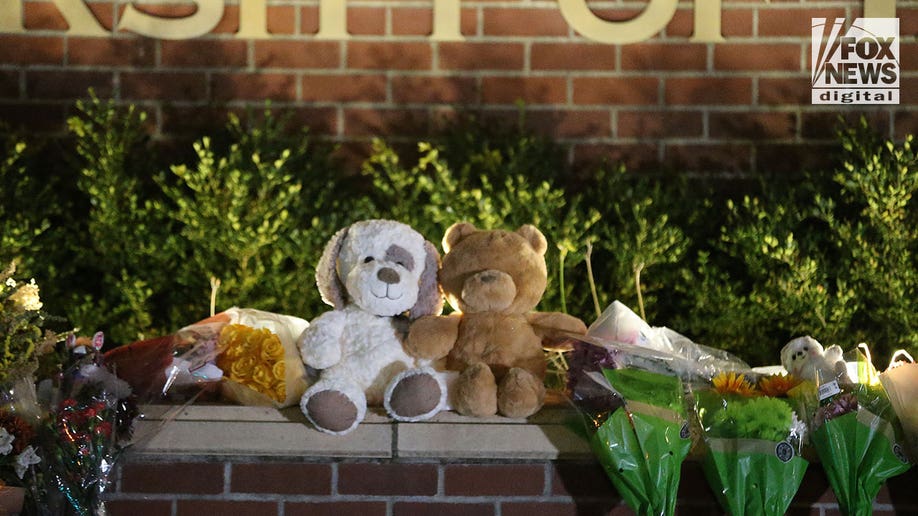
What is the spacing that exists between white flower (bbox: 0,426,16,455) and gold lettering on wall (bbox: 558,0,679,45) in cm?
209

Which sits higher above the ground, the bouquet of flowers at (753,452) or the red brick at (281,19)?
the red brick at (281,19)

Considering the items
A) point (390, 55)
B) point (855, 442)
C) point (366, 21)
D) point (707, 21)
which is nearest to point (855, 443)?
point (855, 442)

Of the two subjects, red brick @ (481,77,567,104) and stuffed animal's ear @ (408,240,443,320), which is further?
red brick @ (481,77,567,104)

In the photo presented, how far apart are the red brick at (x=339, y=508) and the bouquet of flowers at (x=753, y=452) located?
2.48 ft

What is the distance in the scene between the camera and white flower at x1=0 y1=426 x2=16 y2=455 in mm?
2201

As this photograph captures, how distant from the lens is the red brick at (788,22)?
3359 mm

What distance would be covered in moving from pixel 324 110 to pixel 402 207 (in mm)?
495

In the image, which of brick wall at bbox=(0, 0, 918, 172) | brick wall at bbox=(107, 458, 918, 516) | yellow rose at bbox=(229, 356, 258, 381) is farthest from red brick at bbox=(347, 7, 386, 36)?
brick wall at bbox=(107, 458, 918, 516)

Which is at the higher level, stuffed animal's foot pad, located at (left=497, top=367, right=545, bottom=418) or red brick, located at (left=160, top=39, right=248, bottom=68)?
red brick, located at (left=160, top=39, right=248, bottom=68)

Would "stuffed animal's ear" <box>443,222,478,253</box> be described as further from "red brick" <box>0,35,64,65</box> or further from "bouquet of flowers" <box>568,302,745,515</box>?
"red brick" <box>0,35,64,65</box>

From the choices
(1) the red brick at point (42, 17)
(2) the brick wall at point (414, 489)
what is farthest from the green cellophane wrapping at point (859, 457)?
(1) the red brick at point (42, 17)

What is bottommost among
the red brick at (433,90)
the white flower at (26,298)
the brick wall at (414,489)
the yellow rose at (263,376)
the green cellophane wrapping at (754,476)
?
the brick wall at (414,489)

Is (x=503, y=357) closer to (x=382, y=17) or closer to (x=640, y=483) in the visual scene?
(x=640, y=483)

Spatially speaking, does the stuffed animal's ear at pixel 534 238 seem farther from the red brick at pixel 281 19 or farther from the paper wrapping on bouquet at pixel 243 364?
the red brick at pixel 281 19
